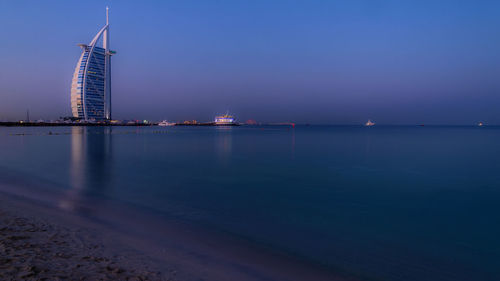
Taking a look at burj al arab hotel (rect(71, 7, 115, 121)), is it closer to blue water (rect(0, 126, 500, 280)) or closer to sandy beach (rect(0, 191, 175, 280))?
blue water (rect(0, 126, 500, 280))

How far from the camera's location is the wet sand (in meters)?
5.35

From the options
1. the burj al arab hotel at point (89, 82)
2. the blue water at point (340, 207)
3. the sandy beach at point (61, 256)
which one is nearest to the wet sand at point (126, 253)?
the sandy beach at point (61, 256)

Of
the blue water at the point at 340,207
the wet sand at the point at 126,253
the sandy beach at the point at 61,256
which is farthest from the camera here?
the blue water at the point at 340,207

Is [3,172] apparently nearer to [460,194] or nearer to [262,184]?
[262,184]

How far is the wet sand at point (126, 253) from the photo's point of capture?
5.35m

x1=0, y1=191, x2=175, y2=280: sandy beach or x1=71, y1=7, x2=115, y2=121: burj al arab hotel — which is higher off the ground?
x1=71, y1=7, x2=115, y2=121: burj al arab hotel

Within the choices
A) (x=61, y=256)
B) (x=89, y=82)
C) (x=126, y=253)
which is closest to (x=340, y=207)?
(x=126, y=253)

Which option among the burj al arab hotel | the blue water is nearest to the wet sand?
the blue water

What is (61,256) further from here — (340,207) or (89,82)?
(89,82)

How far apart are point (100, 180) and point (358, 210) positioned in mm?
15163

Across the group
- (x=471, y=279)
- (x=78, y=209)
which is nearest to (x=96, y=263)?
Result: (x=78, y=209)

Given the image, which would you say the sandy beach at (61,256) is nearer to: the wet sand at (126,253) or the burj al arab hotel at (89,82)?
the wet sand at (126,253)

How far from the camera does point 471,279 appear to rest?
676 centimetres

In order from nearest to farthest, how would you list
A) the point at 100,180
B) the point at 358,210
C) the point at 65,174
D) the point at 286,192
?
the point at 358,210
the point at 286,192
the point at 100,180
the point at 65,174
